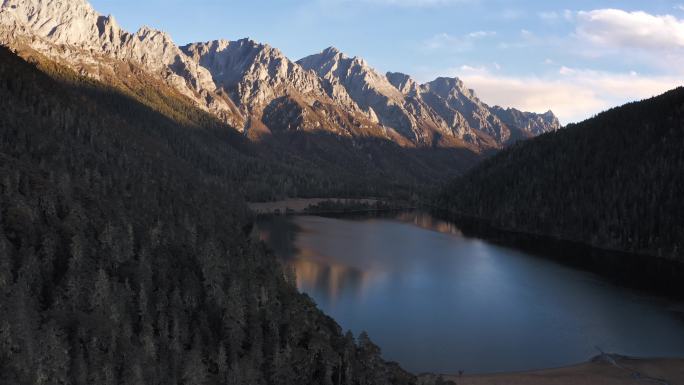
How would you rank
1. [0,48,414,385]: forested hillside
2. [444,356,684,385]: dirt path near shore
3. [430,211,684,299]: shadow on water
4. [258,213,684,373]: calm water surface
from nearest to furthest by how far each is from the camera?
[0,48,414,385]: forested hillside
[444,356,684,385]: dirt path near shore
[258,213,684,373]: calm water surface
[430,211,684,299]: shadow on water

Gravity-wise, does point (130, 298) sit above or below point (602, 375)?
above

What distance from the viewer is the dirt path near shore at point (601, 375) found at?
8050 cm

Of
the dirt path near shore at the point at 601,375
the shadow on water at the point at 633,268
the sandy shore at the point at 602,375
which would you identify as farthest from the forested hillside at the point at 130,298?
the shadow on water at the point at 633,268

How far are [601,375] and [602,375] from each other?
16cm

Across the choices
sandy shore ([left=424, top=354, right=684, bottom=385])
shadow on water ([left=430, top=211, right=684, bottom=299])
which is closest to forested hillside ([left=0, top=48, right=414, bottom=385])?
sandy shore ([left=424, top=354, right=684, bottom=385])

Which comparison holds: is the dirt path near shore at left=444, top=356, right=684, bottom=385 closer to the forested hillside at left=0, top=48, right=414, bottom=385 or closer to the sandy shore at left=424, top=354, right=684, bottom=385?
the sandy shore at left=424, top=354, right=684, bottom=385

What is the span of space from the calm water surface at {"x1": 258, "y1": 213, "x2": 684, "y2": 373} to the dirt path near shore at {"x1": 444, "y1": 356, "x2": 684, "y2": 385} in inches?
139

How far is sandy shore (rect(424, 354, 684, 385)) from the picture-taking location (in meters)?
80.6

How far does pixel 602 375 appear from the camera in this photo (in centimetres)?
8394

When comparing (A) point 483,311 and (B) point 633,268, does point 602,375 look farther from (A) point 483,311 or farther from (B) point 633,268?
(B) point 633,268

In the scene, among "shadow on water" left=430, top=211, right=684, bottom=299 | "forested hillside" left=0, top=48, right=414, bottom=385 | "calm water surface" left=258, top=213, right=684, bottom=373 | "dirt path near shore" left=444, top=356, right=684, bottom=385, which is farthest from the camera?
"shadow on water" left=430, top=211, right=684, bottom=299

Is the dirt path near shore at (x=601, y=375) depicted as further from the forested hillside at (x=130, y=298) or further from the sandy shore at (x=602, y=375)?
the forested hillside at (x=130, y=298)

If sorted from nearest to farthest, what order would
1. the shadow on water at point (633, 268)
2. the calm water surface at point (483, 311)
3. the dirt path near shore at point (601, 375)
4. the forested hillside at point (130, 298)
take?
the forested hillside at point (130, 298) → the dirt path near shore at point (601, 375) → the calm water surface at point (483, 311) → the shadow on water at point (633, 268)

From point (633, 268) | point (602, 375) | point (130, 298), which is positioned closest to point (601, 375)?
point (602, 375)
